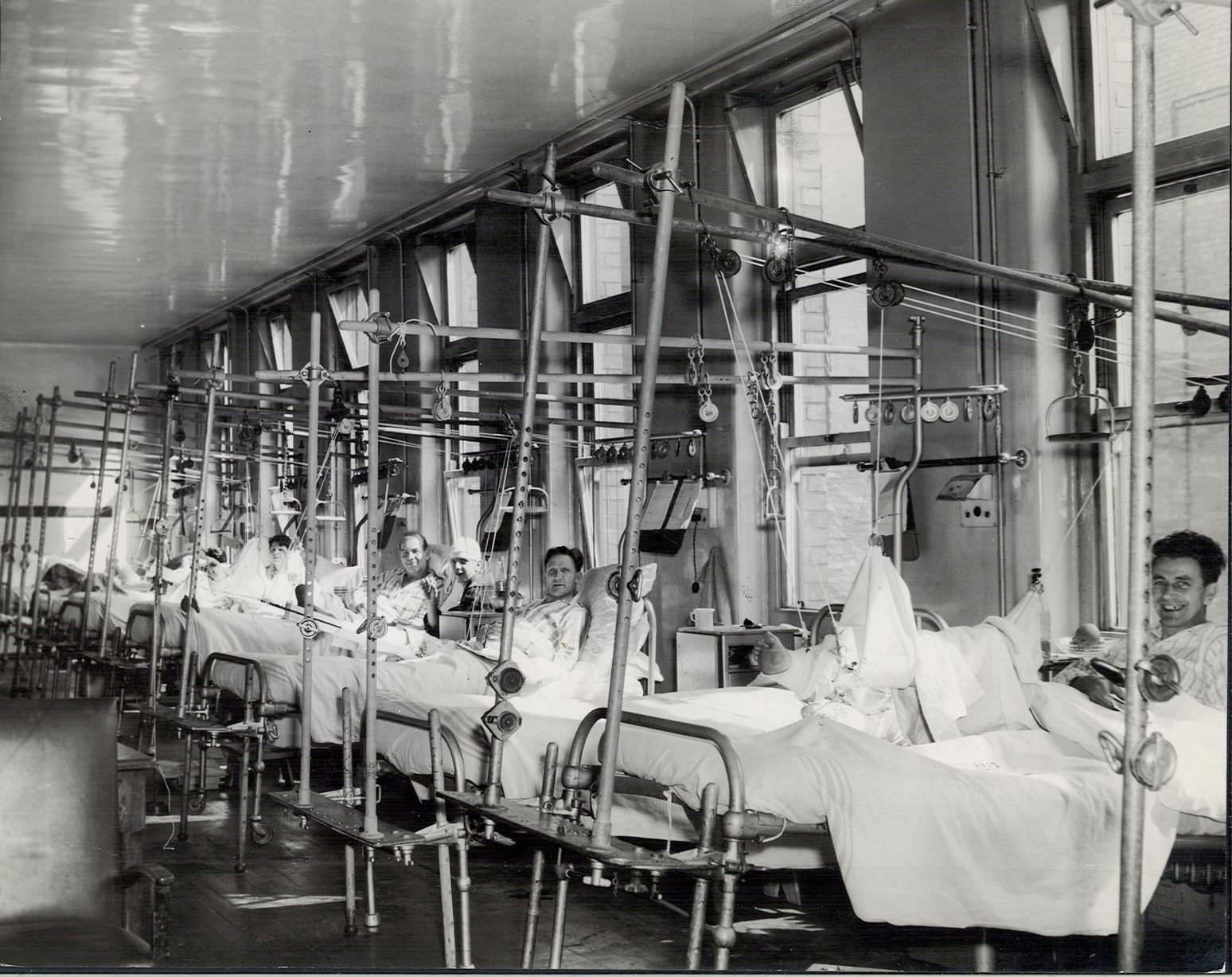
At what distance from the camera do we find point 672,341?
4.91 meters

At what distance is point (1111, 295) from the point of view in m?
3.75

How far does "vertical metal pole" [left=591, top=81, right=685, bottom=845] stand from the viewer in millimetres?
2863

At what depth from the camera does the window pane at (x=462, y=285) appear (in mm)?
5523

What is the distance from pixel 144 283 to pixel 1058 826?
11.4 feet

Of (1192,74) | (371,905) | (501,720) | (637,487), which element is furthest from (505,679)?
(1192,74)

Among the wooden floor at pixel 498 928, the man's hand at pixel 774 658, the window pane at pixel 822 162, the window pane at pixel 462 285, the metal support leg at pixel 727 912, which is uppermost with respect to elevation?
the window pane at pixel 822 162

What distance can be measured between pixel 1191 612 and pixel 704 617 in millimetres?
2019

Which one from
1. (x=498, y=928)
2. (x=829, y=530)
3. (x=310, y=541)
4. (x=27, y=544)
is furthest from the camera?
(x=310, y=541)

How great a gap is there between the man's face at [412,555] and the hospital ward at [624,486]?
4 centimetres

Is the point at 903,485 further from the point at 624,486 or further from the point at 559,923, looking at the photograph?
the point at 559,923

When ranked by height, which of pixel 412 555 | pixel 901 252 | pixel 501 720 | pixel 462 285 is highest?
pixel 462 285

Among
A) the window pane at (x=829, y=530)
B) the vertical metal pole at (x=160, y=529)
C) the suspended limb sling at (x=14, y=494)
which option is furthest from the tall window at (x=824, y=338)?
the suspended limb sling at (x=14, y=494)

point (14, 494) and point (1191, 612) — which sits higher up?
point (14, 494)

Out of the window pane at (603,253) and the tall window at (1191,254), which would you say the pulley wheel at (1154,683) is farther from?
the window pane at (603,253)
